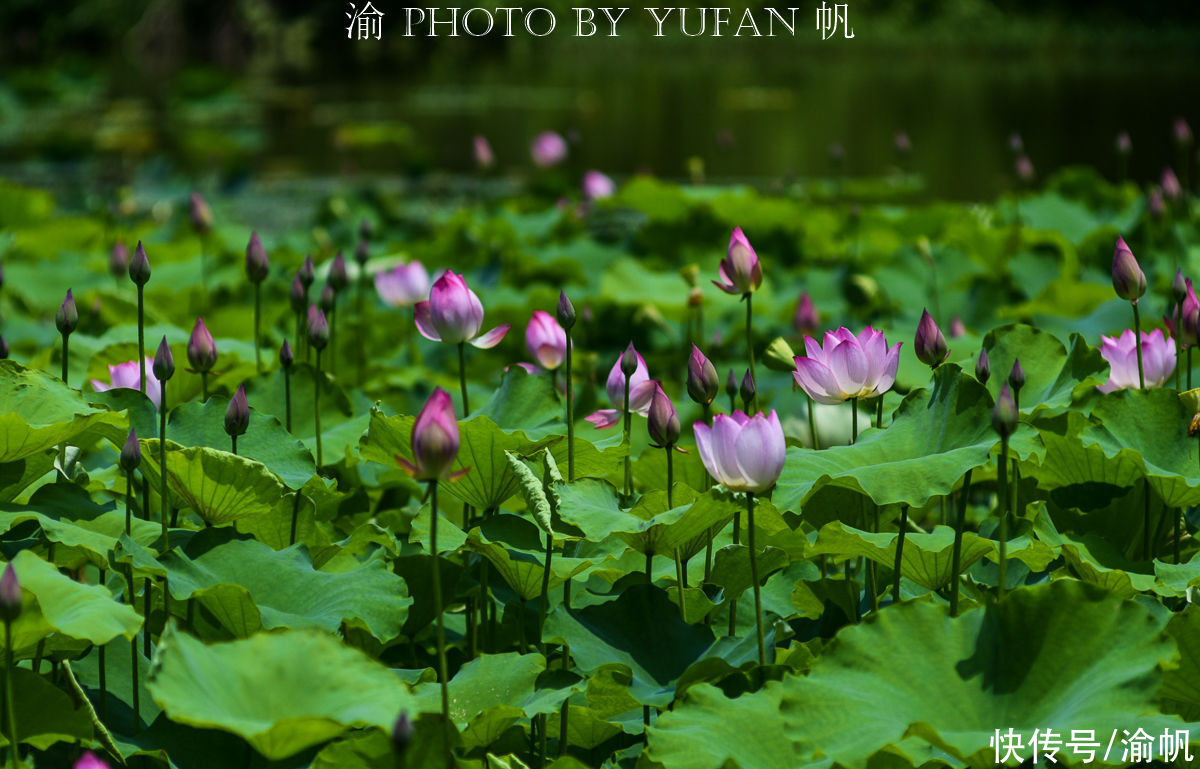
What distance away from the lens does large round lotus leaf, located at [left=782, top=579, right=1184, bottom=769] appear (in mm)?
1142

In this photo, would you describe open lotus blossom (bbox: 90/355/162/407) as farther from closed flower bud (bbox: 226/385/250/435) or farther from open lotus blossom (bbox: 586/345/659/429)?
open lotus blossom (bbox: 586/345/659/429)

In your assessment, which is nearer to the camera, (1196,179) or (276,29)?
(1196,179)

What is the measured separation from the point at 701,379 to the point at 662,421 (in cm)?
11

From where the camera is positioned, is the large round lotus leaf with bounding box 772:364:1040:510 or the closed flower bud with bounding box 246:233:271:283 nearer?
the large round lotus leaf with bounding box 772:364:1040:510

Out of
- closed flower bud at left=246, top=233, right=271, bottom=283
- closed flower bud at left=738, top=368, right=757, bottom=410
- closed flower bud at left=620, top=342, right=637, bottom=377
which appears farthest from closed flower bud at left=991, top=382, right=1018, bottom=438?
closed flower bud at left=246, top=233, right=271, bottom=283

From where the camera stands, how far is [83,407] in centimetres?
160

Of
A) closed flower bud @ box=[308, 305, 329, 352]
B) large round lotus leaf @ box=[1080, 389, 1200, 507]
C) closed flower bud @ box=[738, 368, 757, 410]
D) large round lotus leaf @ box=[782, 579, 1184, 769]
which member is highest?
closed flower bud @ box=[308, 305, 329, 352]

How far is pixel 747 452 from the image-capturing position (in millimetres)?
1264

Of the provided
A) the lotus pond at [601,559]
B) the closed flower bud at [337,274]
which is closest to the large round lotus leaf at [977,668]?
the lotus pond at [601,559]

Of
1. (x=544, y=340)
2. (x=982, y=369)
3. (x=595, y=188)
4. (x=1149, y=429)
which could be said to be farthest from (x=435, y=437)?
(x=595, y=188)

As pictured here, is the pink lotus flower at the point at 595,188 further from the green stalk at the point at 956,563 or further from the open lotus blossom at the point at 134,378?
the green stalk at the point at 956,563

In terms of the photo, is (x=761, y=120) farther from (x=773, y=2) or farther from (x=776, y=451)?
(x=773, y=2)

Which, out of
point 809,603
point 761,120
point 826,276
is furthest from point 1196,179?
point 809,603

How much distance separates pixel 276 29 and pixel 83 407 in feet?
47.1
